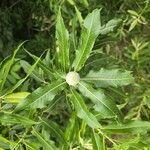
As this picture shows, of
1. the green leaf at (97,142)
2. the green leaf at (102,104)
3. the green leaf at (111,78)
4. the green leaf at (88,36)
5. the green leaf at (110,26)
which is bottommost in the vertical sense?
the green leaf at (97,142)

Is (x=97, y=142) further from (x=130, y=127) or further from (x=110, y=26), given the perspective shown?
(x=110, y=26)

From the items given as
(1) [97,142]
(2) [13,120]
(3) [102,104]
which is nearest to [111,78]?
(3) [102,104]

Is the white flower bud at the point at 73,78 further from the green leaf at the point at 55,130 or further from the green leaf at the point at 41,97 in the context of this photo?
the green leaf at the point at 55,130

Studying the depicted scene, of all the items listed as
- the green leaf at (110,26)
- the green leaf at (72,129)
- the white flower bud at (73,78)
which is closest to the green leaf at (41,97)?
the white flower bud at (73,78)

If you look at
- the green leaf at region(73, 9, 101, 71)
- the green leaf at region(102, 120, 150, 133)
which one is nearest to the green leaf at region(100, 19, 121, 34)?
the green leaf at region(73, 9, 101, 71)

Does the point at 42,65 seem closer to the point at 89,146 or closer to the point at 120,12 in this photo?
the point at 89,146

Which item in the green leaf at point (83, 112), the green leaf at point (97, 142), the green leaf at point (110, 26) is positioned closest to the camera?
the green leaf at point (83, 112)

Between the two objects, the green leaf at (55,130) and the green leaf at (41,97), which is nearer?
the green leaf at (41,97)
